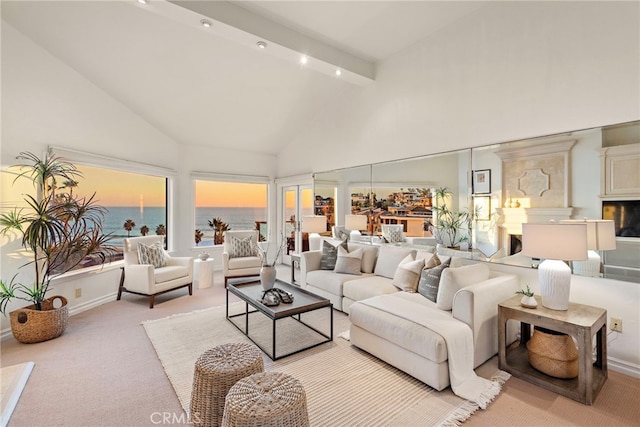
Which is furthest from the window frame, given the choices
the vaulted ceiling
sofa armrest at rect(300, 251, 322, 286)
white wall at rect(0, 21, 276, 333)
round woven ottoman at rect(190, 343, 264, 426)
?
round woven ottoman at rect(190, 343, 264, 426)

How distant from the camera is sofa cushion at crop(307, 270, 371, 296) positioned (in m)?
3.71

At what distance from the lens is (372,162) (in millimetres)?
4590

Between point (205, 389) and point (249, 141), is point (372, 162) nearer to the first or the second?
point (249, 141)

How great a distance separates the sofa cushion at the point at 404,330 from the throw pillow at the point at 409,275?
271 mm

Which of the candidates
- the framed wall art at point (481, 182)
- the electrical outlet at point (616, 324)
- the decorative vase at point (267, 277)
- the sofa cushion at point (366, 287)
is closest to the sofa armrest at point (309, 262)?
the sofa cushion at point (366, 287)

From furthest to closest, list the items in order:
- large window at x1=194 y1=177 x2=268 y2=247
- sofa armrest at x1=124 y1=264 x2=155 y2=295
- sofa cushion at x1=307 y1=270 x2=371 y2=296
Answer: large window at x1=194 y1=177 x2=268 y2=247 < sofa armrest at x1=124 y1=264 x2=155 y2=295 < sofa cushion at x1=307 y1=270 x2=371 y2=296

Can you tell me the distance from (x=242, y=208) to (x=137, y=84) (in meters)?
3.37

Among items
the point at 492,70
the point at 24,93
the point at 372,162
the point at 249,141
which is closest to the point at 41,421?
the point at 24,93

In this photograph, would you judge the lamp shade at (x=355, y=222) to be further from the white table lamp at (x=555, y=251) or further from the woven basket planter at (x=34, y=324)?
the woven basket planter at (x=34, y=324)

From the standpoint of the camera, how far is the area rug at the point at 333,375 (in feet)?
6.32

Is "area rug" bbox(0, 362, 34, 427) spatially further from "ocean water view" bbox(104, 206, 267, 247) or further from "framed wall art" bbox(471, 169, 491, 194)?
"framed wall art" bbox(471, 169, 491, 194)

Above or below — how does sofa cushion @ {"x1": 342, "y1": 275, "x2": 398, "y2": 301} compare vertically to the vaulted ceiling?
below

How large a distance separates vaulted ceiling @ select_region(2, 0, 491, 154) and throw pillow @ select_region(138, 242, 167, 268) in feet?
7.23

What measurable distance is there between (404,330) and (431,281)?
79 centimetres
